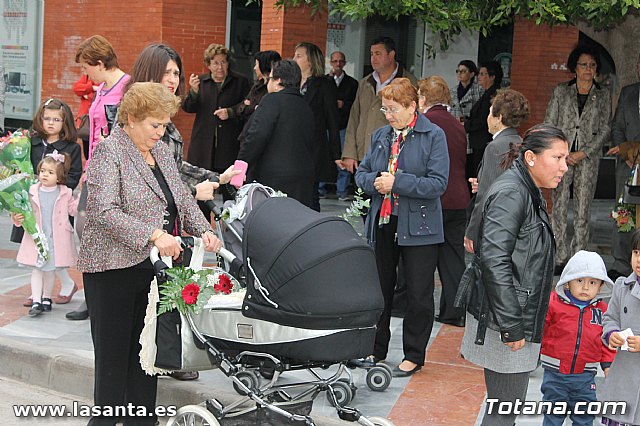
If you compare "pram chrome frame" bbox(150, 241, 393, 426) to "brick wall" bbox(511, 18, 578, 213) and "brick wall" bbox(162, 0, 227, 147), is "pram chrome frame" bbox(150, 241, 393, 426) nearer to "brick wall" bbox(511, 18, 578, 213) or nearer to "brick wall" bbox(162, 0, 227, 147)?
"brick wall" bbox(162, 0, 227, 147)

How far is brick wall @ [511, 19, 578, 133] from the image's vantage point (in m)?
15.5

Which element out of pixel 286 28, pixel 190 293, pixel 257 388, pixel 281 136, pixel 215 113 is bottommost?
pixel 257 388

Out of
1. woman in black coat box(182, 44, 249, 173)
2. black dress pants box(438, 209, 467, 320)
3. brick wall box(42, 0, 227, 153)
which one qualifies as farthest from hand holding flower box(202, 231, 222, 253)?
brick wall box(42, 0, 227, 153)

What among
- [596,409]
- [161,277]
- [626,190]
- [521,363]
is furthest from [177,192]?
[626,190]

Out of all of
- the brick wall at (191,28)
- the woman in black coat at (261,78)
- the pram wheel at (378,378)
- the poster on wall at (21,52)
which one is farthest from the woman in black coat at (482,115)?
the poster on wall at (21,52)

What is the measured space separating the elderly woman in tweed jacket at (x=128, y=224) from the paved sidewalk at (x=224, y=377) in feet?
3.93

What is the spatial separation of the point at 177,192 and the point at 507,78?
1212 cm

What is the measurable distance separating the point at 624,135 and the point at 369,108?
2.71 meters

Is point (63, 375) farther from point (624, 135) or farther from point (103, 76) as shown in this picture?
point (624, 135)

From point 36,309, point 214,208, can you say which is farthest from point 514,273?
point 36,309

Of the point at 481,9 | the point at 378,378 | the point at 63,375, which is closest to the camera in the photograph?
the point at 378,378

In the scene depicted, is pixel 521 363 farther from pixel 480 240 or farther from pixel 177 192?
pixel 177 192

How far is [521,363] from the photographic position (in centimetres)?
543

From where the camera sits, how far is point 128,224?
217 inches
